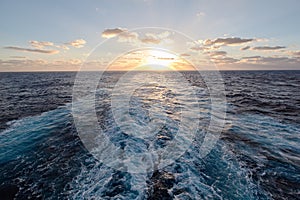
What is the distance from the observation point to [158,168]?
574cm

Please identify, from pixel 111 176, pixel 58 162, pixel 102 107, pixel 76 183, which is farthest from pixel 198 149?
pixel 102 107

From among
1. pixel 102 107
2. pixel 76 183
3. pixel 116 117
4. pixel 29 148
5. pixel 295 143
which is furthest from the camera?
pixel 102 107

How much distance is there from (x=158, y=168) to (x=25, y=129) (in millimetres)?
8222

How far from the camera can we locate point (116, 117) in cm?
1135

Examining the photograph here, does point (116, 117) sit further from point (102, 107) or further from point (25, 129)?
point (25, 129)

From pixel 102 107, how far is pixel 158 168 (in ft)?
31.6

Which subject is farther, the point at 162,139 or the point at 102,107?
the point at 102,107

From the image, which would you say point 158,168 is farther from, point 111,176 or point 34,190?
point 34,190

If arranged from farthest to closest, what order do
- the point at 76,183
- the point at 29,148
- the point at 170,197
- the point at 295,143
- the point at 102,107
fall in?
the point at 102,107 → the point at 295,143 → the point at 29,148 → the point at 76,183 → the point at 170,197

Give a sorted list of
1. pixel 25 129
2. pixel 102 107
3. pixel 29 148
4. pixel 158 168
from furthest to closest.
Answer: pixel 102 107 → pixel 25 129 → pixel 29 148 → pixel 158 168

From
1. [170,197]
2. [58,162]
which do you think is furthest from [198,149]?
[58,162]

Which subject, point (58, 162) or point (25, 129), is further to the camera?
point (25, 129)

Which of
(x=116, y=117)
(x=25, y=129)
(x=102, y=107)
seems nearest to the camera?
(x=25, y=129)

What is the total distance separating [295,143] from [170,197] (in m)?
7.47
